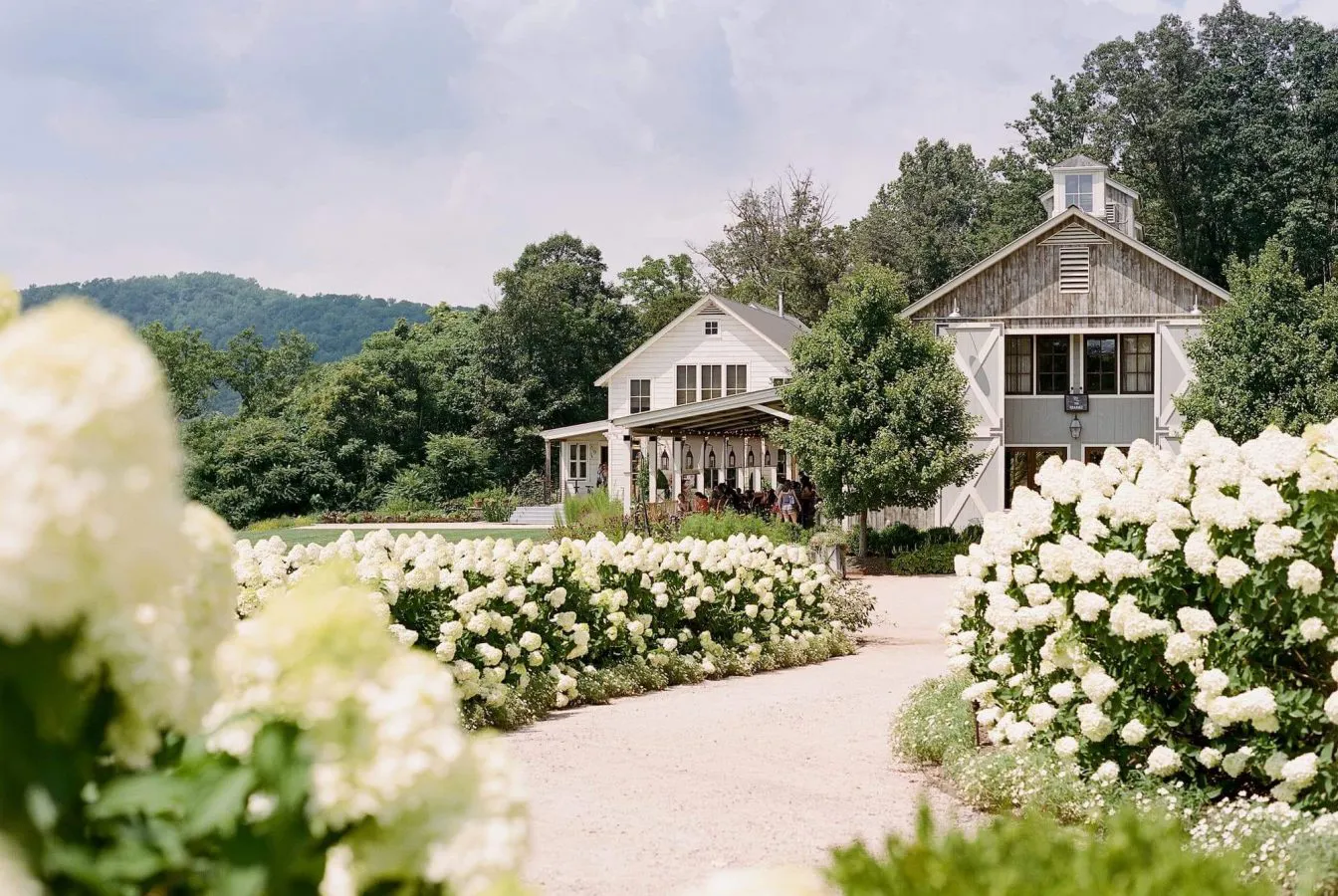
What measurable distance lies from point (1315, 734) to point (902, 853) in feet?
13.3

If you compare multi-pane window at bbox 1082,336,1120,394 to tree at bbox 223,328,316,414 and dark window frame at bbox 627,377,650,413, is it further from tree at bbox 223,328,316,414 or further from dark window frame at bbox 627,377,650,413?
tree at bbox 223,328,316,414

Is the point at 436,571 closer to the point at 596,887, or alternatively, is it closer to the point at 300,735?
the point at 596,887

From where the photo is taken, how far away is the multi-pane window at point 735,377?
3716cm

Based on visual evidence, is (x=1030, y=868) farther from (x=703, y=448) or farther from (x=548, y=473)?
(x=548, y=473)

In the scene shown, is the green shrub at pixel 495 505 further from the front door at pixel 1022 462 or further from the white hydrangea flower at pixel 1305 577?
the white hydrangea flower at pixel 1305 577

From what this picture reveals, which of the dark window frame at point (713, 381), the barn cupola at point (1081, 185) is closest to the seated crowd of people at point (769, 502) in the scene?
the dark window frame at point (713, 381)

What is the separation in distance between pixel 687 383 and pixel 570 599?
2778 cm

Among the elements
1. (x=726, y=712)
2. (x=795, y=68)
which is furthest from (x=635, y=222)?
(x=726, y=712)

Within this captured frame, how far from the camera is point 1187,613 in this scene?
18.1 ft

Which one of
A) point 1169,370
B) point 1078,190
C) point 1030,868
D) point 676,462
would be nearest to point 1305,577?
point 1030,868

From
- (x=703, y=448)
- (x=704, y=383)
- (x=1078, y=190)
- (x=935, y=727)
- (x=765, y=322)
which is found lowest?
(x=935, y=727)

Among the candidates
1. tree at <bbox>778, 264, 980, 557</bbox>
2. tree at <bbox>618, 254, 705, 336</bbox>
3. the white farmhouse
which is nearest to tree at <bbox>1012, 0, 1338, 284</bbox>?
tree at <bbox>618, 254, 705, 336</bbox>

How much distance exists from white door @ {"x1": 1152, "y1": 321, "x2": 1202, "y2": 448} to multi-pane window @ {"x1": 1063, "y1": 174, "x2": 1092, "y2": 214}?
4.85 meters

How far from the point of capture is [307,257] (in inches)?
1463
